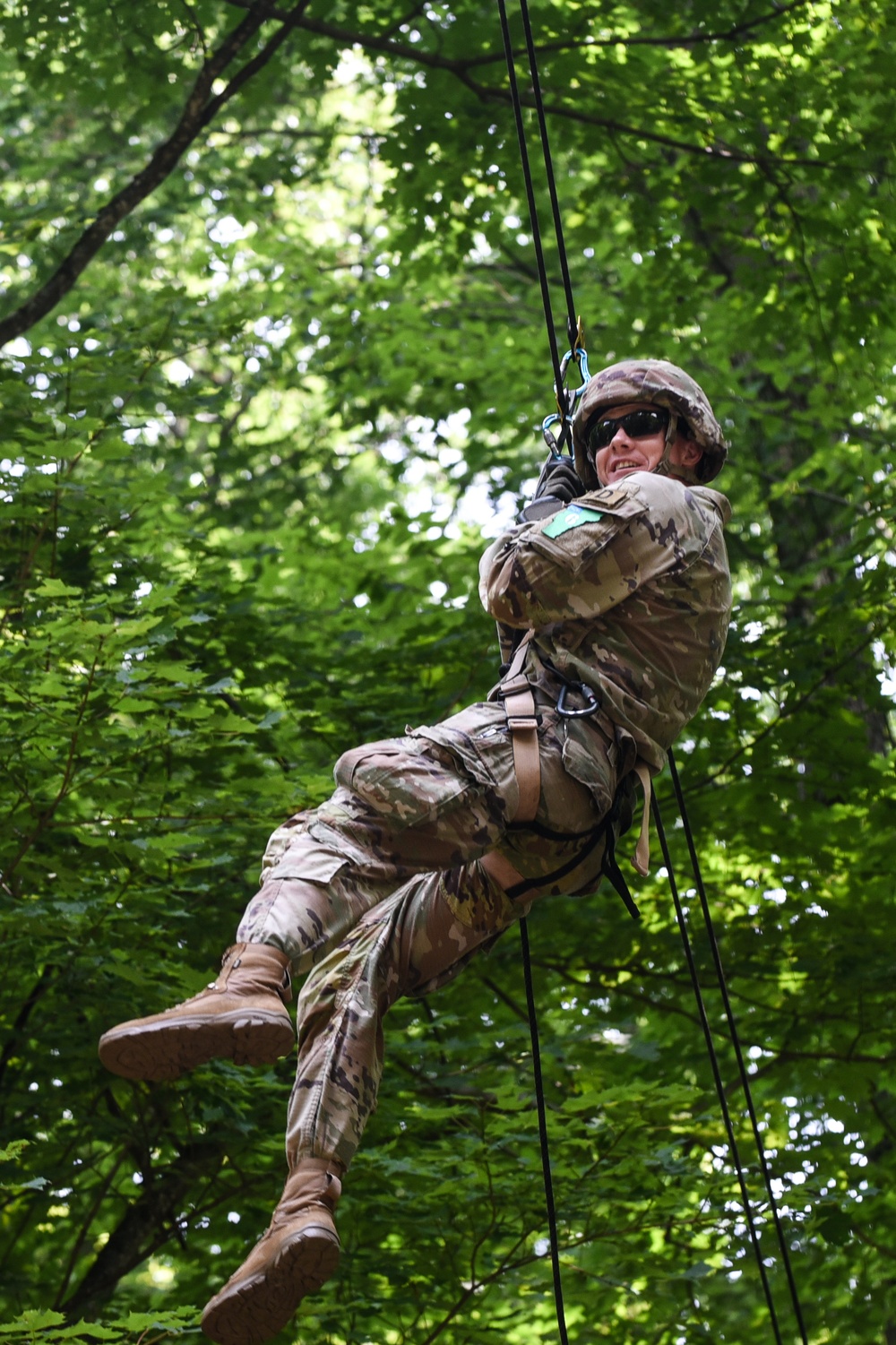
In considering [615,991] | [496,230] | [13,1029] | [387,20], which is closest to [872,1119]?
[615,991]

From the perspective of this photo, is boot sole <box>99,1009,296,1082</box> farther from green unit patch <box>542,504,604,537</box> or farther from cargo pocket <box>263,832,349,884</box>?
green unit patch <box>542,504,604,537</box>

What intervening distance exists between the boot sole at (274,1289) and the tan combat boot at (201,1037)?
1.41 ft

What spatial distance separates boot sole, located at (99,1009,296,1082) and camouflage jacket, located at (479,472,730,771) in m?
0.98

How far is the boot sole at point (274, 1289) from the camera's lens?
8.97 feet

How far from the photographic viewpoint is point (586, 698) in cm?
311

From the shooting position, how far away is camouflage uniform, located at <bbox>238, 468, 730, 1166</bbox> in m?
2.92

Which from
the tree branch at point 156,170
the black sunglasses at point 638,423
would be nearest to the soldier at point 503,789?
the black sunglasses at point 638,423

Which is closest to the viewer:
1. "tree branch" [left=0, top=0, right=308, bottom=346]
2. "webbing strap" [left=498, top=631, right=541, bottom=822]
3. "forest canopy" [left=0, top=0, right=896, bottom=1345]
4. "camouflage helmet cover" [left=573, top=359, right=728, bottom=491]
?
"webbing strap" [left=498, top=631, right=541, bottom=822]

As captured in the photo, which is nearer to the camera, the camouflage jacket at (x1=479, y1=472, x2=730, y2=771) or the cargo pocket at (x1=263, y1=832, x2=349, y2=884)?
the cargo pocket at (x1=263, y1=832, x2=349, y2=884)

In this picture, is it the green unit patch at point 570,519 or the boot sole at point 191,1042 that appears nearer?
the boot sole at point 191,1042

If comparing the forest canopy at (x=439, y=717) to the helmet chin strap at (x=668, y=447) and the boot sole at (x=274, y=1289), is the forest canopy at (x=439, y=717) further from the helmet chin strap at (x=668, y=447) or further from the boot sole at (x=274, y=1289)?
the helmet chin strap at (x=668, y=447)

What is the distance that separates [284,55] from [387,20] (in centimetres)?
84

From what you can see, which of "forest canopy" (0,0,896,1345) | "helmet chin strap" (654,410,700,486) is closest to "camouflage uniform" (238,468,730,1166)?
"helmet chin strap" (654,410,700,486)

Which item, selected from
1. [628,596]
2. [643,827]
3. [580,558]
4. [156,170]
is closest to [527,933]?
[643,827]
